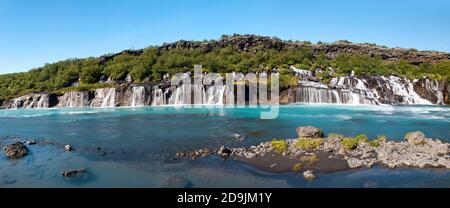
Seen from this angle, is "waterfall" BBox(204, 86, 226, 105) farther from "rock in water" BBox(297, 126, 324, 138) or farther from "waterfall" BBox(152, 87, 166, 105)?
"rock in water" BBox(297, 126, 324, 138)

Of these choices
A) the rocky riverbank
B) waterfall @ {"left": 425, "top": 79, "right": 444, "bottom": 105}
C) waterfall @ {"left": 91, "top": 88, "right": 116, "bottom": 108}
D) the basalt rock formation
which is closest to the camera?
the rocky riverbank

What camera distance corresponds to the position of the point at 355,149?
811 inches

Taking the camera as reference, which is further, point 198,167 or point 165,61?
point 165,61

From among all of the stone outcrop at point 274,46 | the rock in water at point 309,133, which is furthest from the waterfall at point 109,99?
the rock in water at point 309,133

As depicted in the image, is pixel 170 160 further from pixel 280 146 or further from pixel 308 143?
pixel 308 143

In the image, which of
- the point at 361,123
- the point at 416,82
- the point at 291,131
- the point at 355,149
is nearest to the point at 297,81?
the point at 416,82

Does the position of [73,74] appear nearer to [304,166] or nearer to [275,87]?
[275,87]

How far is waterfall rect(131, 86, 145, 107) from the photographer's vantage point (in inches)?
2660

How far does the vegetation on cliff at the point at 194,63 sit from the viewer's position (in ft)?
293

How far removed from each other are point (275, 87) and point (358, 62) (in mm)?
41282

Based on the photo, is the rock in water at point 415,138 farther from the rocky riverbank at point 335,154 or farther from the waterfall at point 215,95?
the waterfall at point 215,95

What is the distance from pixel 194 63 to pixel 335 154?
78052 mm

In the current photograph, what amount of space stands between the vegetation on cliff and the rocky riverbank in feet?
188

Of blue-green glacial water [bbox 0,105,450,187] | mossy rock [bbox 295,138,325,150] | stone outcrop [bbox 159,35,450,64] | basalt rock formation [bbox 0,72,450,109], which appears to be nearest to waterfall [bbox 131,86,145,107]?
basalt rock formation [bbox 0,72,450,109]
